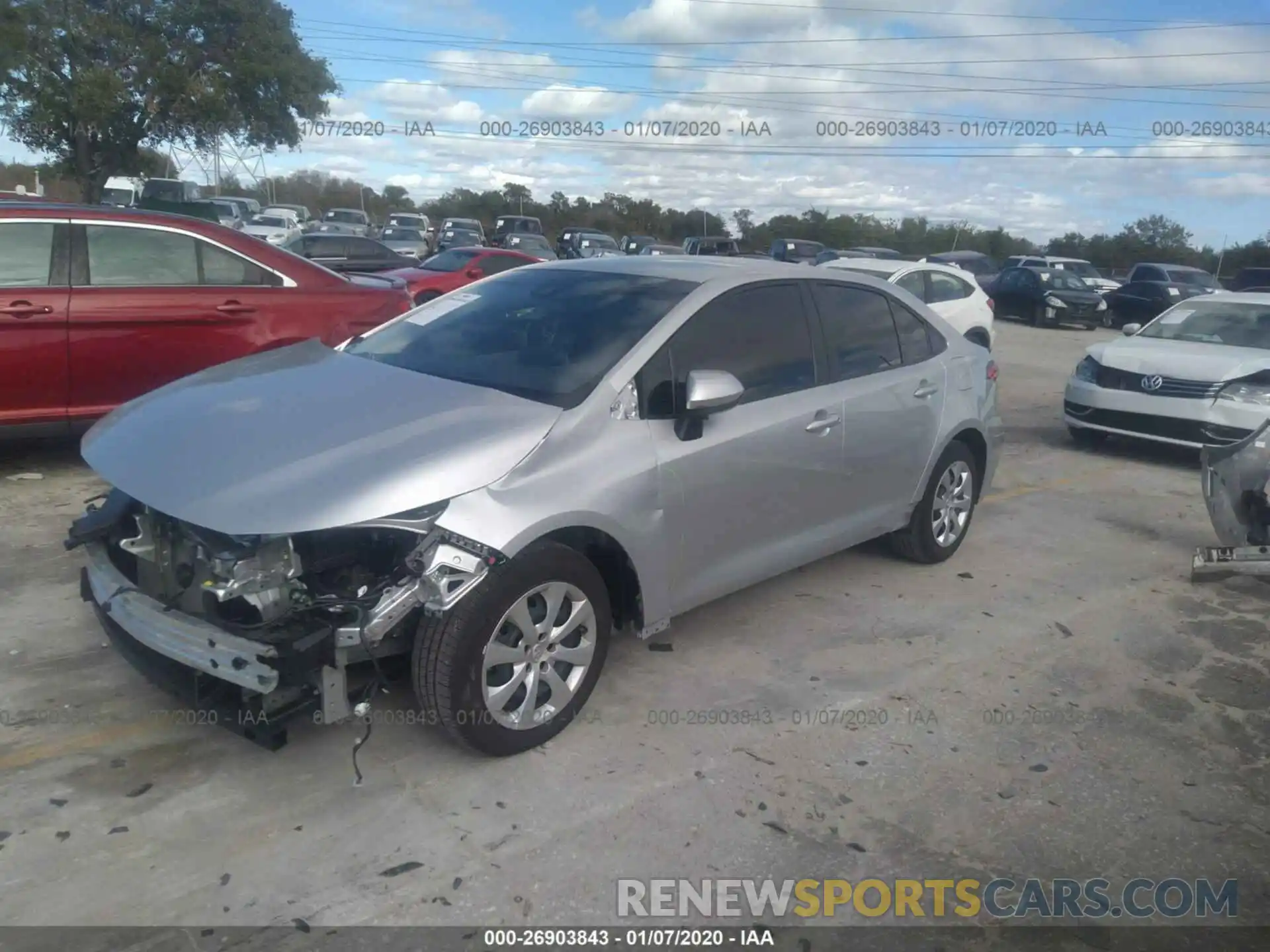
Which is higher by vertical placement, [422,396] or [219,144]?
[219,144]

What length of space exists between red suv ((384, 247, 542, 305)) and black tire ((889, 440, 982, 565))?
11.0m

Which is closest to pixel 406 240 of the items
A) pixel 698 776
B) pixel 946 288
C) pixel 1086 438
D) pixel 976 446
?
pixel 946 288

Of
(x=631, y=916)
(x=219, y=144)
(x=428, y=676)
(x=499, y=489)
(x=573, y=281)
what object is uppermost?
(x=219, y=144)

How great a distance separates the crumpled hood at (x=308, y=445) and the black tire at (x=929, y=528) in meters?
2.71

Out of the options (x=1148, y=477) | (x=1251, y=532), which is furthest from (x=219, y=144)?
(x=1251, y=532)

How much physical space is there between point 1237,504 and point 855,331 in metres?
2.50

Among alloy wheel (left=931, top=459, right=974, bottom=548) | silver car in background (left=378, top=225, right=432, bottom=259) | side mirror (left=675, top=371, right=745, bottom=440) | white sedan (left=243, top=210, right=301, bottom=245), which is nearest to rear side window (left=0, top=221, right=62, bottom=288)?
side mirror (left=675, top=371, right=745, bottom=440)

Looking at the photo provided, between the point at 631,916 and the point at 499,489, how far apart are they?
4.49ft

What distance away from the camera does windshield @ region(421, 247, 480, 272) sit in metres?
17.4

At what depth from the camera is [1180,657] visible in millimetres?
4859

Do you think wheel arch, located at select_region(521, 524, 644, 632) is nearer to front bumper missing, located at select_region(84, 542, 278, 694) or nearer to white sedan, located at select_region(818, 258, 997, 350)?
front bumper missing, located at select_region(84, 542, 278, 694)

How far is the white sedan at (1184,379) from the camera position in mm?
8383

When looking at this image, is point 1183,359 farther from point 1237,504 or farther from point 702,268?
point 702,268

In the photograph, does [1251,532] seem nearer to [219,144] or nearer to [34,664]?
[34,664]
